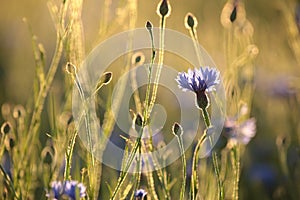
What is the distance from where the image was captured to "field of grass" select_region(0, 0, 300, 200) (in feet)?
3.69

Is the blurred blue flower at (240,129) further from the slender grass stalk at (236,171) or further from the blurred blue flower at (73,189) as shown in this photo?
the blurred blue flower at (73,189)

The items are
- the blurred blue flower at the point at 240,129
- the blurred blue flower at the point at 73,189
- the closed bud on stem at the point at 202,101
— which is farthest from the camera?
the blurred blue flower at the point at 240,129

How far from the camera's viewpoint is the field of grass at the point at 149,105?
3.69 ft

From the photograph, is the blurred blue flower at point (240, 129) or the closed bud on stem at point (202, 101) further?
the blurred blue flower at point (240, 129)

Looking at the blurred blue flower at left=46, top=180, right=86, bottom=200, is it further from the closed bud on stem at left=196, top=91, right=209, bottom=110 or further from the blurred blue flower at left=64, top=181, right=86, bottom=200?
the closed bud on stem at left=196, top=91, right=209, bottom=110

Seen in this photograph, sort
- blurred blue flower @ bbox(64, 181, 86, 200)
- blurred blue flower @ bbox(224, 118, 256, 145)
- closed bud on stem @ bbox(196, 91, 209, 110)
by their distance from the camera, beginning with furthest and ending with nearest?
blurred blue flower @ bbox(224, 118, 256, 145) < closed bud on stem @ bbox(196, 91, 209, 110) < blurred blue flower @ bbox(64, 181, 86, 200)

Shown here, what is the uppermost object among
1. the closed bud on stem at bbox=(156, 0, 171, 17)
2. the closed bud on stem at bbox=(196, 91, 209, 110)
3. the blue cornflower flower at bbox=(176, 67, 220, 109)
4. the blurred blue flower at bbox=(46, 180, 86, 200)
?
the closed bud on stem at bbox=(156, 0, 171, 17)

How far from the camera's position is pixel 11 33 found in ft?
10.8

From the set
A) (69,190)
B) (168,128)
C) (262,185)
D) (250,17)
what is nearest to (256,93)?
(168,128)

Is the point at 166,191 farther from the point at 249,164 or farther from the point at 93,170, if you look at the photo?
the point at 249,164

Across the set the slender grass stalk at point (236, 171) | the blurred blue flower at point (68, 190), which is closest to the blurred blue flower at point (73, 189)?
the blurred blue flower at point (68, 190)

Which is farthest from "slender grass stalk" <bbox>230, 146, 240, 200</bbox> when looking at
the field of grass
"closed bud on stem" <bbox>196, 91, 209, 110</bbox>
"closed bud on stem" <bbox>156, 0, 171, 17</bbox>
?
"closed bud on stem" <bbox>156, 0, 171, 17</bbox>

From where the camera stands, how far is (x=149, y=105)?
1.09 m

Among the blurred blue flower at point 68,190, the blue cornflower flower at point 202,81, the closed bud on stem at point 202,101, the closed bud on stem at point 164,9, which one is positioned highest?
the closed bud on stem at point 164,9
